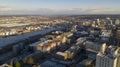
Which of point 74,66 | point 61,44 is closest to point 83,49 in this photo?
point 61,44

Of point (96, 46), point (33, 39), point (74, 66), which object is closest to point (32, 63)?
point (74, 66)

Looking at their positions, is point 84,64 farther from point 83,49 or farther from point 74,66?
point 83,49

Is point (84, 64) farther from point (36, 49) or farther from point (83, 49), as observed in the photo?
point (36, 49)

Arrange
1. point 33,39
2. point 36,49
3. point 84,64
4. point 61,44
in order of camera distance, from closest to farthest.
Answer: point 84,64 → point 36,49 → point 61,44 → point 33,39

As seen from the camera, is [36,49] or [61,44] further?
[61,44]

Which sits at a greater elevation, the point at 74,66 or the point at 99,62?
the point at 99,62

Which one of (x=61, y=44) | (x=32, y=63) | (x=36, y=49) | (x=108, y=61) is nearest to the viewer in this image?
(x=108, y=61)

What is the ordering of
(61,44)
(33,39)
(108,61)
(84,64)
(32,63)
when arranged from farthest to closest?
(33,39) < (61,44) < (32,63) < (84,64) < (108,61)

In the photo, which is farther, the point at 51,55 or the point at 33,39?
the point at 33,39

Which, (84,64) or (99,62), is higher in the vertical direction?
(99,62)
